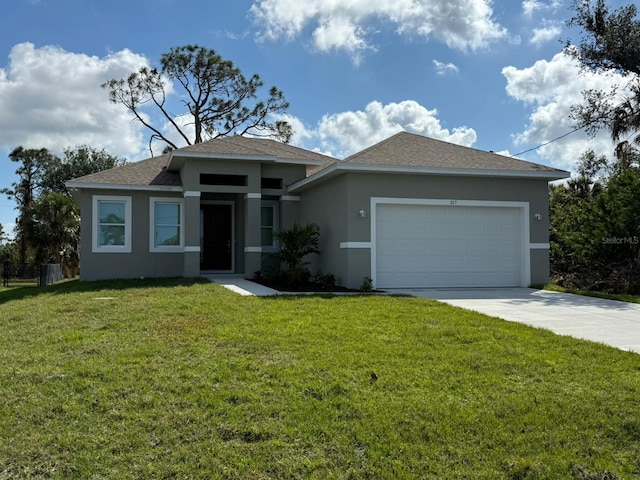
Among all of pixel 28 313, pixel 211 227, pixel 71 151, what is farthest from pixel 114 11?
pixel 71 151

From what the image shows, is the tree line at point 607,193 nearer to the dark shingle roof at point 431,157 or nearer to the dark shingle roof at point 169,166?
the dark shingle roof at point 431,157

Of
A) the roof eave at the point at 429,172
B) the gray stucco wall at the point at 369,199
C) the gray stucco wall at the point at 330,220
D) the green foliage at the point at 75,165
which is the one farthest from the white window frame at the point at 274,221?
the green foliage at the point at 75,165

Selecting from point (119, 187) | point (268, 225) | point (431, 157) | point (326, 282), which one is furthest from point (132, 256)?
point (431, 157)

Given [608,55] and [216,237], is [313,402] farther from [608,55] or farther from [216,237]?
[608,55]

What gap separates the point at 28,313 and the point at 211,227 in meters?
9.26

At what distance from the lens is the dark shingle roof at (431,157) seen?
1359cm

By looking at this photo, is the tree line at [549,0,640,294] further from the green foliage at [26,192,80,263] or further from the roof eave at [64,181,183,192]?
the green foliage at [26,192,80,263]

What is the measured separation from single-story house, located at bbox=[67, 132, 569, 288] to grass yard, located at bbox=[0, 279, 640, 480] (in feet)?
20.1

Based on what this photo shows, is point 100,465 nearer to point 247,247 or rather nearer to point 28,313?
point 28,313

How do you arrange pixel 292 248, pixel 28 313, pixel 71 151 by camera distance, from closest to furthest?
pixel 28 313 → pixel 292 248 → pixel 71 151

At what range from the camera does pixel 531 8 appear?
15.6 metres

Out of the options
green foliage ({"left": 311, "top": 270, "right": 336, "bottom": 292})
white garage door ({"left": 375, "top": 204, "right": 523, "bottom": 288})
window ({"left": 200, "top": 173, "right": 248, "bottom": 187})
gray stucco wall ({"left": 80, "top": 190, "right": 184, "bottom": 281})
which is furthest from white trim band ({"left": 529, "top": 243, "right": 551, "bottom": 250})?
gray stucco wall ({"left": 80, "top": 190, "right": 184, "bottom": 281})

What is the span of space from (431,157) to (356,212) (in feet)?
9.31

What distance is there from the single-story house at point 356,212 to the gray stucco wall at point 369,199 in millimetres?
27
